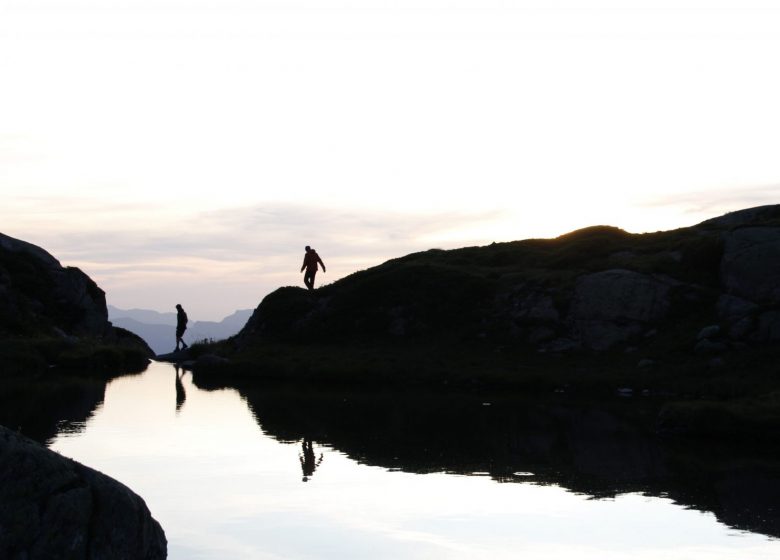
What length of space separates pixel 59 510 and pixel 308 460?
1304cm

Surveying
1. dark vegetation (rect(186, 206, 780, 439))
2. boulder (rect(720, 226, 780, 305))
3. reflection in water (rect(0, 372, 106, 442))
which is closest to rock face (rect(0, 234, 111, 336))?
dark vegetation (rect(186, 206, 780, 439))

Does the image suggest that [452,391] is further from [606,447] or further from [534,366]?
[606,447]

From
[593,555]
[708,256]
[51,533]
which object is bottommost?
[593,555]

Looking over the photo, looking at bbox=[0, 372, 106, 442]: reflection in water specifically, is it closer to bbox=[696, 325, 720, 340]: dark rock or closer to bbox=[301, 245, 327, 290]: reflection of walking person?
bbox=[301, 245, 327, 290]: reflection of walking person

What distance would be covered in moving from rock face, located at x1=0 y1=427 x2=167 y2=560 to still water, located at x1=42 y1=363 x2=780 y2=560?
2.72 metres

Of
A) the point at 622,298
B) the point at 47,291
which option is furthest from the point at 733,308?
the point at 47,291

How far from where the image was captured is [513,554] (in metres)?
15.8

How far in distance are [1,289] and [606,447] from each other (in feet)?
157

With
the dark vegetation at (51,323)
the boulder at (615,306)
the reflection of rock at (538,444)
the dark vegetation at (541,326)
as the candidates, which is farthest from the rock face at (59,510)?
the boulder at (615,306)

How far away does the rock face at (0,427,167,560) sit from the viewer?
11.9 meters

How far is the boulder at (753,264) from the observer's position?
47.7m

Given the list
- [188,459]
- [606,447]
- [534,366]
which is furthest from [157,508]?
[534,366]

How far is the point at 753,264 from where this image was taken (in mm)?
49469

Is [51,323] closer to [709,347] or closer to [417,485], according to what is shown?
[709,347]
